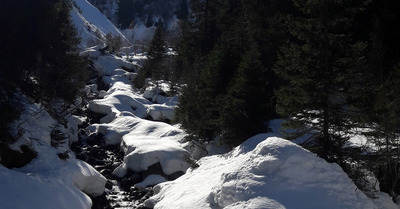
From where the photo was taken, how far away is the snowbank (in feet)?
32.9

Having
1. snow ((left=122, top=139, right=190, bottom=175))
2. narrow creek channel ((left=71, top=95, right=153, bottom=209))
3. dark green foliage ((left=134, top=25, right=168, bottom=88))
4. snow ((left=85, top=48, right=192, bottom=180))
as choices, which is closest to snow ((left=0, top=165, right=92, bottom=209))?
narrow creek channel ((left=71, top=95, right=153, bottom=209))

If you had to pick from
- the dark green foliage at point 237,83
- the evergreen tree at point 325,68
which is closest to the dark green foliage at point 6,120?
the dark green foliage at point 237,83

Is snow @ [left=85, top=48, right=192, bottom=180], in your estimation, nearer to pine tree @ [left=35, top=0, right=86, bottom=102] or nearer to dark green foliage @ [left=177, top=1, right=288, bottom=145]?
dark green foliage @ [left=177, top=1, right=288, bottom=145]

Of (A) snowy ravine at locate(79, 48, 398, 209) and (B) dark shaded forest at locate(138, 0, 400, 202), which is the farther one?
(B) dark shaded forest at locate(138, 0, 400, 202)

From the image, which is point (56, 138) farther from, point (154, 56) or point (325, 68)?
point (154, 56)

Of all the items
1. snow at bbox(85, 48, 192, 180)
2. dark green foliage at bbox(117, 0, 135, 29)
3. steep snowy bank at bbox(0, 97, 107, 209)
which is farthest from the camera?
dark green foliage at bbox(117, 0, 135, 29)

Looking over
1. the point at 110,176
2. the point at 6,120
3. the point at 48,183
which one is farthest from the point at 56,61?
the point at 48,183

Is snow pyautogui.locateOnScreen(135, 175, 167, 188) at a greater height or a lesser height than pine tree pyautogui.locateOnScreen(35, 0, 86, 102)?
lesser

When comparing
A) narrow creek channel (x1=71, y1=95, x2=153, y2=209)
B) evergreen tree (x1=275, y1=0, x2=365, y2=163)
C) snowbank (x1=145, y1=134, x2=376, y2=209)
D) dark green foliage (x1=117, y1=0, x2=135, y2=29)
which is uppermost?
dark green foliage (x1=117, y1=0, x2=135, y2=29)

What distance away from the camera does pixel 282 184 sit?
10.6m

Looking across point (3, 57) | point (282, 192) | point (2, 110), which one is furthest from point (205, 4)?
point (282, 192)

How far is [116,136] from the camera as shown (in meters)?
29.8

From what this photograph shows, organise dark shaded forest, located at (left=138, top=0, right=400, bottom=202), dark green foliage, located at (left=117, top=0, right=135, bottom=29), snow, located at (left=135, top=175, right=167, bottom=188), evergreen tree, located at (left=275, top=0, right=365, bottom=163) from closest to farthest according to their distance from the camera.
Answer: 1. evergreen tree, located at (left=275, top=0, right=365, bottom=163)
2. dark shaded forest, located at (left=138, top=0, right=400, bottom=202)
3. snow, located at (left=135, top=175, right=167, bottom=188)
4. dark green foliage, located at (left=117, top=0, right=135, bottom=29)

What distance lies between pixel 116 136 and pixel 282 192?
22096 millimetres
